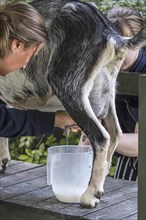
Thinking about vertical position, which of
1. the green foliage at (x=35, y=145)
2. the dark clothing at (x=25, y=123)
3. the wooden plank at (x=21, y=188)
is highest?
the dark clothing at (x=25, y=123)

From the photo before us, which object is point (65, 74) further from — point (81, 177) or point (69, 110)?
point (81, 177)

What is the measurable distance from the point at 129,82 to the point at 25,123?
26.4 inches

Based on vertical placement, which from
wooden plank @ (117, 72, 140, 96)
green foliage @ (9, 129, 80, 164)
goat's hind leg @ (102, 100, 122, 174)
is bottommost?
green foliage @ (9, 129, 80, 164)

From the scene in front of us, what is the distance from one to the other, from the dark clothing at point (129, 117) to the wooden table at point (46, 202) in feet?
0.50

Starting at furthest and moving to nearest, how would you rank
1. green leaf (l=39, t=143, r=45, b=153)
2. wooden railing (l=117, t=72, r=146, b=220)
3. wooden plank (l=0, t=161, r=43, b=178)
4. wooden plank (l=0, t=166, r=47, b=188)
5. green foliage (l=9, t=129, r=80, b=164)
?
1. green leaf (l=39, t=143, r=45, b=153)
2. green foliage (l=9, t=129, r=80, b=164)
3. wooden plank (l=0, t=161, r=43, b=178)
4. wooden plank (l=0, t=166, r=47, b=188)
5. wooden railing (l=117, t=72, r=146, b=220)

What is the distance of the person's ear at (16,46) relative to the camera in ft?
11.3

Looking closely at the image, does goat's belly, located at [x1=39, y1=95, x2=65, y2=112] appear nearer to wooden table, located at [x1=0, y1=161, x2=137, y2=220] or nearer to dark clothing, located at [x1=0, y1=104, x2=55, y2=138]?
dark clothing, located at [x1=0, y1=104, x2=55, y2=138]

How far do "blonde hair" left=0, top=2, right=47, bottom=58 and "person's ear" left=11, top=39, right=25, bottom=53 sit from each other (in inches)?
0.7

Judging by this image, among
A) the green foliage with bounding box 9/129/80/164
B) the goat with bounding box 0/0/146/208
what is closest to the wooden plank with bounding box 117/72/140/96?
the goat with bounding box 0/0/146/208

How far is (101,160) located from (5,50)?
952 millimetres

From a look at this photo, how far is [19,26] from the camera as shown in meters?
3.42

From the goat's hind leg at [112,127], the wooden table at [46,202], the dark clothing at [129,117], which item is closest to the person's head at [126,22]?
the dark clothing at [129,117]

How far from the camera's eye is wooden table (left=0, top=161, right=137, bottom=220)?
12.6ft

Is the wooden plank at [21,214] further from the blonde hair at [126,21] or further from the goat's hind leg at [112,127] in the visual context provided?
the blonde hair at [126,21]
